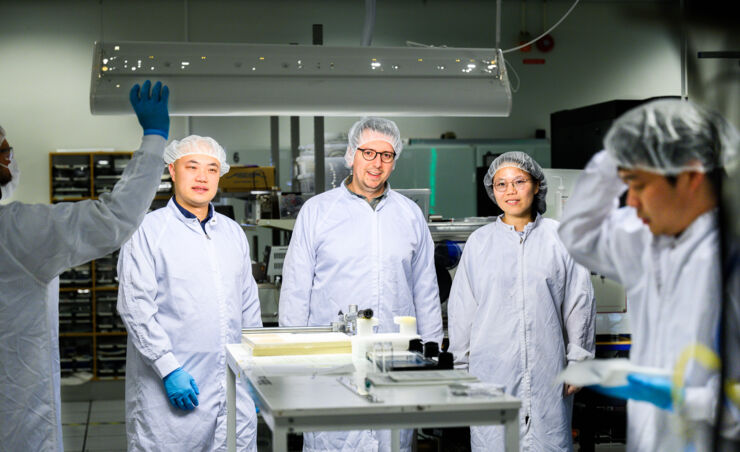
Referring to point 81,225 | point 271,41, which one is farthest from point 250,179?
point 271,41

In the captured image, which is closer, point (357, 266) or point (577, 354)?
point (577, 354)

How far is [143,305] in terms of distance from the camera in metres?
2.65

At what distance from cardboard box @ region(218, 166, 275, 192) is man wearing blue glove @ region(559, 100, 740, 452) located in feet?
9.79

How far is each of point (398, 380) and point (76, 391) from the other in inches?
212

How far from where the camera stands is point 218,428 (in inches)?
108

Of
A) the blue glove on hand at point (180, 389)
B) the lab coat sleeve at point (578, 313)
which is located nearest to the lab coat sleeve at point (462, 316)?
the lab coat sleeve at point (578, 313)

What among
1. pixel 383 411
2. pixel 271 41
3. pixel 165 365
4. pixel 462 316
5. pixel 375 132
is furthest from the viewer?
pixel 271 41

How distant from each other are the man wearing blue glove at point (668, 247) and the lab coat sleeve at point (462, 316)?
124cm

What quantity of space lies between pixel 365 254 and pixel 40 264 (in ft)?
3.87

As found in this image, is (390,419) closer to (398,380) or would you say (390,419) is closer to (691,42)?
(398,380)

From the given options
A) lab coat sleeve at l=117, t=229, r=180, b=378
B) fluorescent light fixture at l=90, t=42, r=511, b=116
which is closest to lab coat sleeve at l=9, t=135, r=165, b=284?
fluorescent light fixture at l=90, t=42, r=511, b=116

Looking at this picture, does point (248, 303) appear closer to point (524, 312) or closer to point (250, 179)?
point (524, 312)

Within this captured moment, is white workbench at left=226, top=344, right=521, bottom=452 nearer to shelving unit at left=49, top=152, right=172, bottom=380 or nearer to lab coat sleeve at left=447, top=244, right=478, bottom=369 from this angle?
lab coat sleeve at left=447, top=244, right=478, bottom=369

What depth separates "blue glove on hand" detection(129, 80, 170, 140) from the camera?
220 cm
